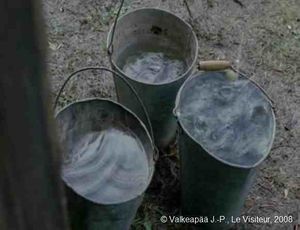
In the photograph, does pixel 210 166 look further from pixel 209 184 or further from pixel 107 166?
pixel 107 166

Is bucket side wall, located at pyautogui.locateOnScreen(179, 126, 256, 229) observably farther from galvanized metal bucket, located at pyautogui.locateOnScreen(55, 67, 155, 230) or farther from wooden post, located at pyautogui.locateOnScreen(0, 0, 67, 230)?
wooden post, located at pyautogui.locateOnScreen(0, 0, 67, 230)

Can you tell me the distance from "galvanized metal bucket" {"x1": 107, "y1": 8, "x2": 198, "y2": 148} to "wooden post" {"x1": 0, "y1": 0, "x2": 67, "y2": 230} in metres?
1.72

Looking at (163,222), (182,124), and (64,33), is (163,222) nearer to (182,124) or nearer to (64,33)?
(182,124)

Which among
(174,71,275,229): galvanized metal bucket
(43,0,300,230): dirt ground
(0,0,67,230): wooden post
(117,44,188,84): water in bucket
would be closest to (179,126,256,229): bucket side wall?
(174,71,275,229): galvanized metal bucket

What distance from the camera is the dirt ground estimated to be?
7.89 ft

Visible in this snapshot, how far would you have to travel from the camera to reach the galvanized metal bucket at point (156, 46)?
2252 mm

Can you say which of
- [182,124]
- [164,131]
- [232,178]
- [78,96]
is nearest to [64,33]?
[78,96]

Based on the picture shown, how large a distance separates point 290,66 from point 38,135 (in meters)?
2.62

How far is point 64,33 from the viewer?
2957mm

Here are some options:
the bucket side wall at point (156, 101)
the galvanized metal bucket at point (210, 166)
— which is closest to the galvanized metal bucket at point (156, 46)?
the bucket side wall at point (156, 101)

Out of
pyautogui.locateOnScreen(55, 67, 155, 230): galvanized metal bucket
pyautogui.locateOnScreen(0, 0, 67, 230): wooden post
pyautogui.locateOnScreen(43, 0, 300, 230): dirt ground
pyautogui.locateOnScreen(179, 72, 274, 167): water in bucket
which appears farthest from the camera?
pyautogui.locateOnScreen(43, 0, 300, 230): dirt ground

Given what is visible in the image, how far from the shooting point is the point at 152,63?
253cm

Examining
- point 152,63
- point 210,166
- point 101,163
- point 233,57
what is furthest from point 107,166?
point 233,57

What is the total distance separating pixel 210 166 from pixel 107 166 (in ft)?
1.22
